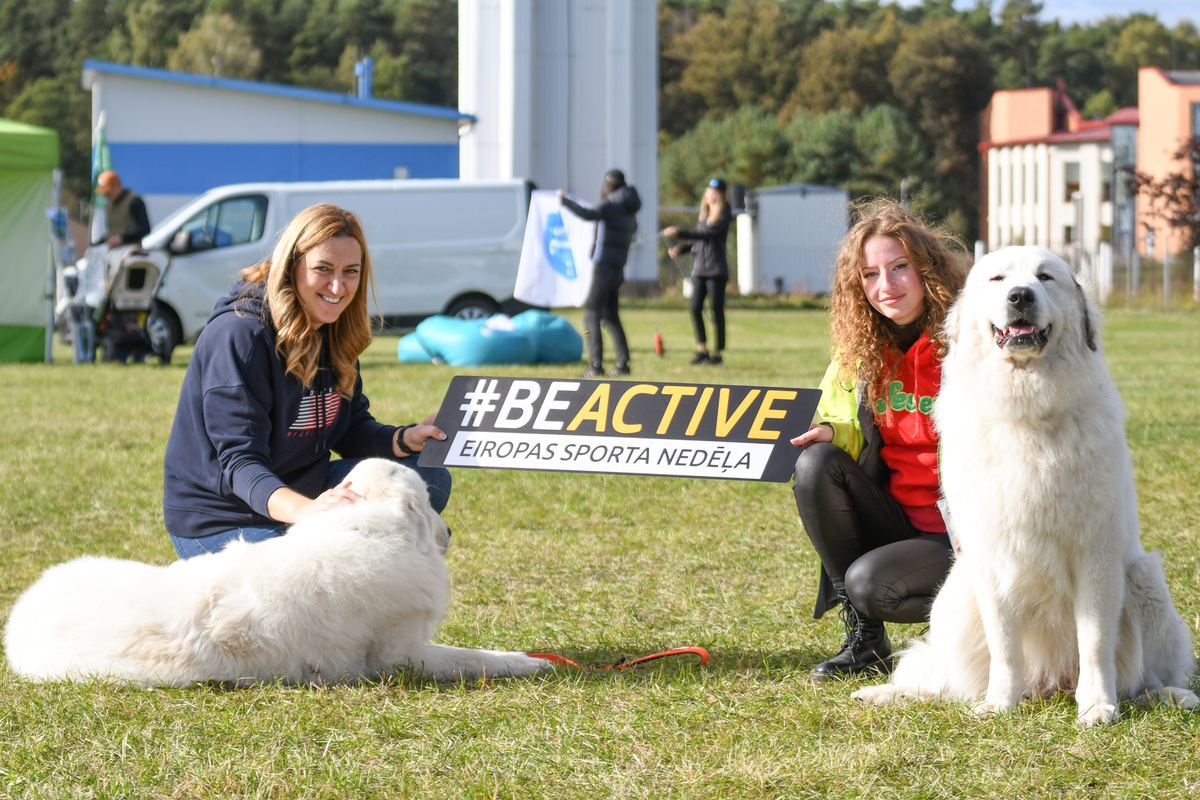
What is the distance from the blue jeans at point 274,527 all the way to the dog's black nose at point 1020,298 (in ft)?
5.93

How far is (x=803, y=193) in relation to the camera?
36281 mm

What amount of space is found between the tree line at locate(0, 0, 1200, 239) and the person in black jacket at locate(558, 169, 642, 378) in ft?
151

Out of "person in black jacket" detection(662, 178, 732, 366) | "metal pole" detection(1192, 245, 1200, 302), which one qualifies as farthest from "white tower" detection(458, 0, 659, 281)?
"person in black jacket" detection(662, 178, 732, 366)

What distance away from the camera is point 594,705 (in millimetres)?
3148

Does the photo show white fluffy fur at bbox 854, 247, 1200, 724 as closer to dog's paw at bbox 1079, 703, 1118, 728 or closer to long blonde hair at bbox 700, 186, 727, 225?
dog's paw at bbox 1079, 703, 1118, 728

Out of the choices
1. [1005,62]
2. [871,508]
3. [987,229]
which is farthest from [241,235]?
[1005,62]

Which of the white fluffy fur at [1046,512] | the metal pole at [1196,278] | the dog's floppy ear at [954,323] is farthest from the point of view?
the metal pole at [1196,278]

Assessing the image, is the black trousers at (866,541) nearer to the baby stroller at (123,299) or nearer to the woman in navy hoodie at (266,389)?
the woman in navy hoodie at (266,389)

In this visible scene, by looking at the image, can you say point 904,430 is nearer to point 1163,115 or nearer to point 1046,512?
point 1046,512

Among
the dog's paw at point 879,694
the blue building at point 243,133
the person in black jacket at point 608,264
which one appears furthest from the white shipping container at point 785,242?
the dog's paw at point 879,694

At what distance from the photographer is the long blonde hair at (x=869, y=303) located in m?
3.42

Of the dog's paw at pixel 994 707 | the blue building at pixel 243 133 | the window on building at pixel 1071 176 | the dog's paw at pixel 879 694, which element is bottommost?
the dog's paw at pixel 879 694

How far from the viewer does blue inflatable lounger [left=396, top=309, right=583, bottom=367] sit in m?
12.6

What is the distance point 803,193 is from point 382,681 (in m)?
34.7
